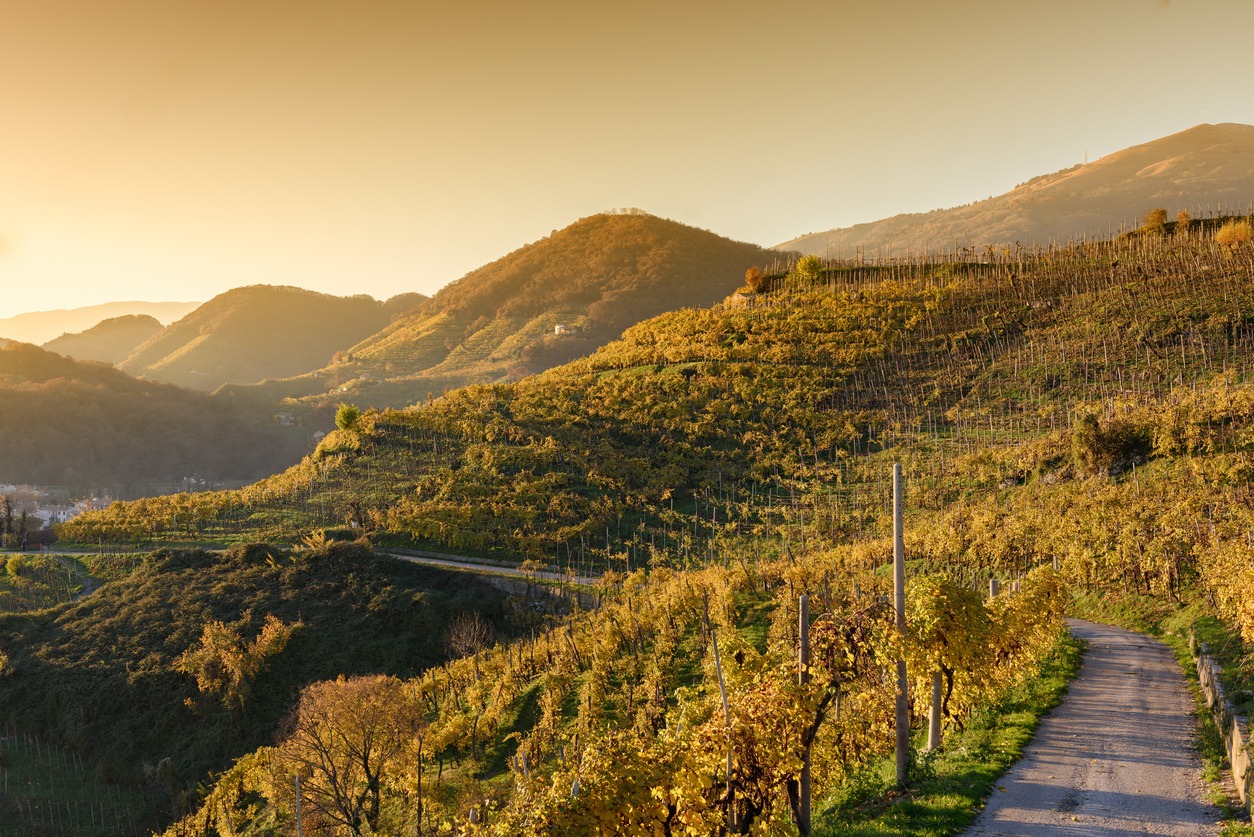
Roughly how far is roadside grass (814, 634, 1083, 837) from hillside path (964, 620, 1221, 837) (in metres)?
0.29

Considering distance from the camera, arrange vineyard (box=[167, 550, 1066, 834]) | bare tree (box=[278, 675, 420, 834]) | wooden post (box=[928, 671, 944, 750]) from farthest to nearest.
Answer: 1. bare tree (box=[278, 675, 420, 834])
2. wooden post (box=[928, 671, 944, 750])
3. vineyard (box=[167, 550, 1066, 834])

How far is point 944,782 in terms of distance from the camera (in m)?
14.2

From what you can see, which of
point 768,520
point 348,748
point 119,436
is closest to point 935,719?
point 348,748

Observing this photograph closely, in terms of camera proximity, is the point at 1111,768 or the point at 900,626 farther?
the point at 1111,768

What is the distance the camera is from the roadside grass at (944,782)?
12.9 metres

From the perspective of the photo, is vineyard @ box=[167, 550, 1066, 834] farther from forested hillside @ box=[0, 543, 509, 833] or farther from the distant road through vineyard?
forested hillside @ box=[0, 543, 509, 833]

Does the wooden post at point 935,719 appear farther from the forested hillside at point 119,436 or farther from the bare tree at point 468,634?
the forested hillside at point 119,436

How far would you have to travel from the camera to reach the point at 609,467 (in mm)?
58812

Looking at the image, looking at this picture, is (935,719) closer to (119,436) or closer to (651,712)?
(651,712)

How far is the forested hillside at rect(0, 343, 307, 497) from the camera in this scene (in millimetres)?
158125

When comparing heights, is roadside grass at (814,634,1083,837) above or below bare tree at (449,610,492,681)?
above

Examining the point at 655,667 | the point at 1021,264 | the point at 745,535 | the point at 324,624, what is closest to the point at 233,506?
the point at 324,624

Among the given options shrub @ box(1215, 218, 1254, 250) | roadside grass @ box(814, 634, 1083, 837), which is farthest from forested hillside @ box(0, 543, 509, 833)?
shrub @ box(1215, 218, 1254, 250)

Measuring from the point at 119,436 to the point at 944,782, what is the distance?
19868 centimetres
